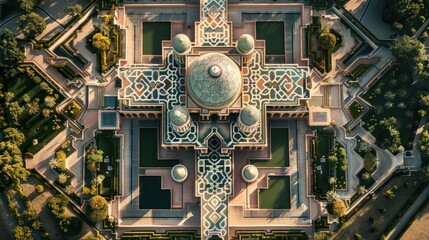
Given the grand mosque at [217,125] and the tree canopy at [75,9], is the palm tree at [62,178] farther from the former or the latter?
the tree canopy at [75,9]

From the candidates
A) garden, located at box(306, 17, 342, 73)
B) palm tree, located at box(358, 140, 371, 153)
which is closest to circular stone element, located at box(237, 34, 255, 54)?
garden, located at box(306, 17, 342, 73)

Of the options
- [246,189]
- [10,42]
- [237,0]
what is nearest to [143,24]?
[237,0]

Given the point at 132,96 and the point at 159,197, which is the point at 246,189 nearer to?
the point at 159,197

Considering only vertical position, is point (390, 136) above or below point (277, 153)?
above

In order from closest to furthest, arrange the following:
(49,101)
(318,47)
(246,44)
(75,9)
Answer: (246,44)
(49,101)
(75,9)
(318,47)

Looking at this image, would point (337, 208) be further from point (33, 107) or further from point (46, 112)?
point (33, 107)


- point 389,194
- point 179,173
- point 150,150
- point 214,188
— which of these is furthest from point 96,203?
point 389,194

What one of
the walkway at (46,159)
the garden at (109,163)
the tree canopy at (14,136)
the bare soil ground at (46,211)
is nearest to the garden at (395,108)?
the garden at (109,163)
